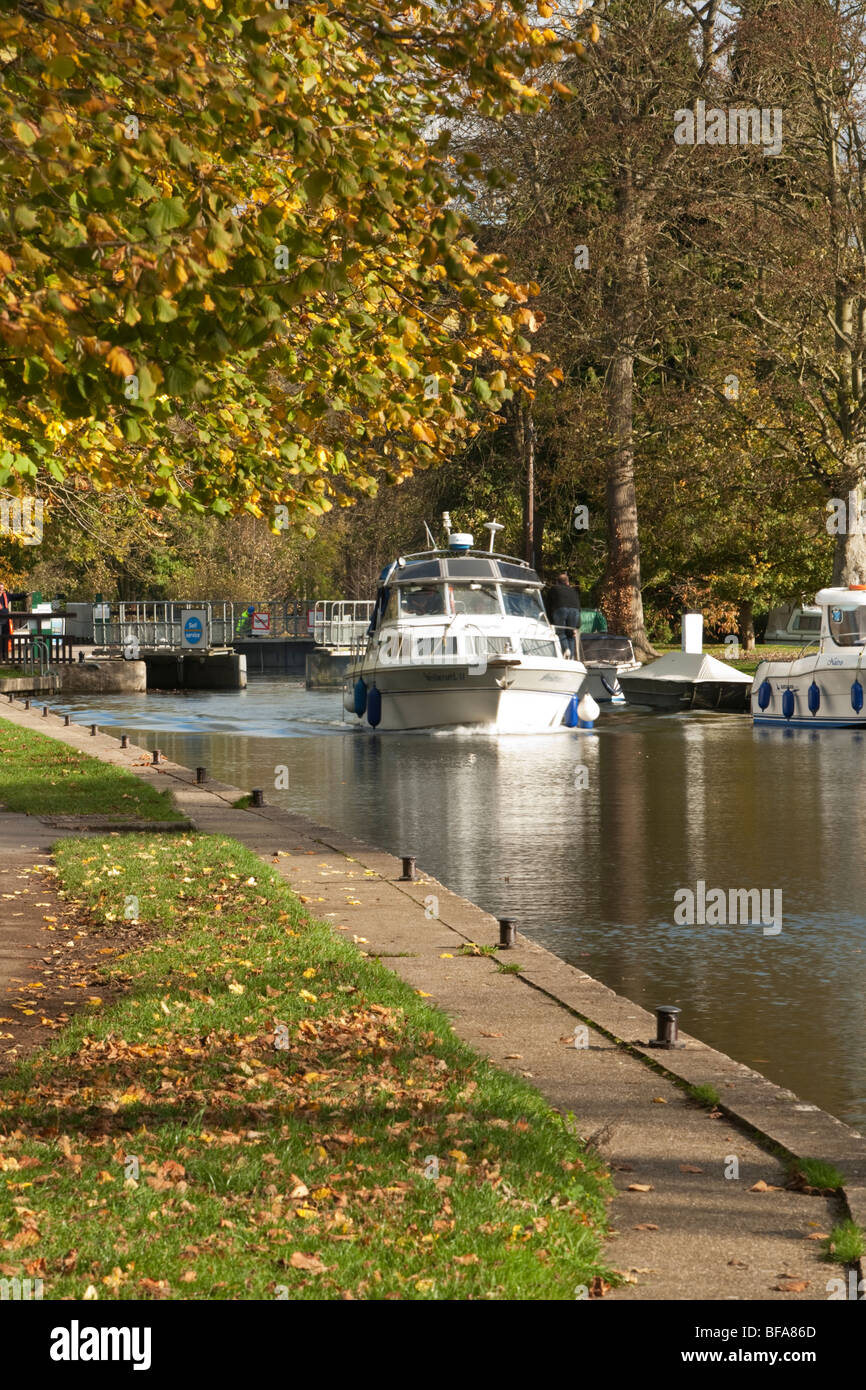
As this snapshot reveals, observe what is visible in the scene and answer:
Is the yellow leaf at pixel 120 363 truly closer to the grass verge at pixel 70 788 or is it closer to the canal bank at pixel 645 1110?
the canal bank at pixel 645 1110

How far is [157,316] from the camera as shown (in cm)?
659

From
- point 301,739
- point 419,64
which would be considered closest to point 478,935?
point 419,64

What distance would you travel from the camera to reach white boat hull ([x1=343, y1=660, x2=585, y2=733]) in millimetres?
27250

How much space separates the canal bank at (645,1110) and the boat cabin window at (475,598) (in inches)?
754

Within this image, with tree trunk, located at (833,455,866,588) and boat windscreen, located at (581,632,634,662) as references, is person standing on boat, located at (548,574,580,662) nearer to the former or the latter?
boat windscreen, located at (581,632,634,662)

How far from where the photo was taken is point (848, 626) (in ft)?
93.9

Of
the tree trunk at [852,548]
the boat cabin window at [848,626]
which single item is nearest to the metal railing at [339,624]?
the tree trunk at [852,548]

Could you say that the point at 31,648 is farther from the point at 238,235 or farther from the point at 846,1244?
the point at 846,1244

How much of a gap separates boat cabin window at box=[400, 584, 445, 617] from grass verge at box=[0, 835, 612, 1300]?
70.4ft

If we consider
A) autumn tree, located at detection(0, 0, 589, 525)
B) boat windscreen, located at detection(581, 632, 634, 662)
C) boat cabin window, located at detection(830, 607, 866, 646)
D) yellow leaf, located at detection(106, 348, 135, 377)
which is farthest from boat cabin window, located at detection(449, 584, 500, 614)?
yellow leaf, located at detection(106, 348, 135, 377)

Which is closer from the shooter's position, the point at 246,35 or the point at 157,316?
the point at 157,316

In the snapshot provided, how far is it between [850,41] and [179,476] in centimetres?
2520

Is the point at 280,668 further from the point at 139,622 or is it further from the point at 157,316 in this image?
the point at 157,316

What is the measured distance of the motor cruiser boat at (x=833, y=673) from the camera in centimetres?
2828
